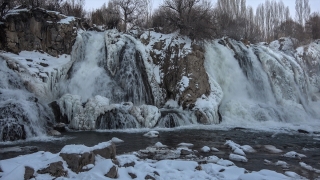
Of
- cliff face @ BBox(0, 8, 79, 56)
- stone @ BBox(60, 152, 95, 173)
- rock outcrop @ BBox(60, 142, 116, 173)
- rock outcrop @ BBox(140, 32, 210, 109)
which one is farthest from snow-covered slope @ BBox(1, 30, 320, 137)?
stone @ BBox(60, 152, 95, 173)

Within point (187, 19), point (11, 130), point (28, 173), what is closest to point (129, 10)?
point (187, 19)

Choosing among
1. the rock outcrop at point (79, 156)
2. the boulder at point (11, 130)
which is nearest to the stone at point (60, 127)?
the boulder at point (11, 130)

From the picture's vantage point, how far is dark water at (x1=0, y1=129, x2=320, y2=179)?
759 cm

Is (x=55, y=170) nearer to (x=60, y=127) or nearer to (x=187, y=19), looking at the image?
(x=60, y=127)

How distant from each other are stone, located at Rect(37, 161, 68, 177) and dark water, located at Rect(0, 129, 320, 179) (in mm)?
3134

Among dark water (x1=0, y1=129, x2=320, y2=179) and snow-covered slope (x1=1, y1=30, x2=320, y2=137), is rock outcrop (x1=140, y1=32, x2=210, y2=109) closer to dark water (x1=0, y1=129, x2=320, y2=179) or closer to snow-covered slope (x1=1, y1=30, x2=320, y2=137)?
snow-covered slope (x1=1, y1=30, x2=320, y2=137)

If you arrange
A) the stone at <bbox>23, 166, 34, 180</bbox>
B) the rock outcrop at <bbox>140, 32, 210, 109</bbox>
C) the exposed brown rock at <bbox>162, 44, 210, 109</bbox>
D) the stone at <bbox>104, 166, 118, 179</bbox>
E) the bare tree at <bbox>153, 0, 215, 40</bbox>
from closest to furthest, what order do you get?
the stone at <bbox>23, 166, 34, 180</bbox>, the stone at <bbox>104, 166, 118, 179</bbox>, the exposed brown rock at <bbox>162, 44, 210, 109</bbox>, the rock outcrop at <bbox>140, 32, 210, 109</bbox>, the bare tree at <bbox>153, 0, 215, 40</bbox>

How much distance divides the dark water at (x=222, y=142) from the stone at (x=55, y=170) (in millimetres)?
3134

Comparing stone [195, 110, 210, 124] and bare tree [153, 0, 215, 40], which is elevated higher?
bare tree [153, 0, 215, 40]

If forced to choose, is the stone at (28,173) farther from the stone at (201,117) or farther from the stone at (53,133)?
the stone at (201,117)

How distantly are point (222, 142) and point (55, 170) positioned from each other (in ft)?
22.0

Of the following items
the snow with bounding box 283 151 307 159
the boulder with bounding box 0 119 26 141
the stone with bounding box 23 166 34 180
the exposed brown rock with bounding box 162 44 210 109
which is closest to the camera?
the stone with bounding box 23 166 34 180

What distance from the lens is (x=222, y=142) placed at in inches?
401

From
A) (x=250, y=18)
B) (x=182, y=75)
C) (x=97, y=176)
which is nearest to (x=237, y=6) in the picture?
(x=250, y=18)
